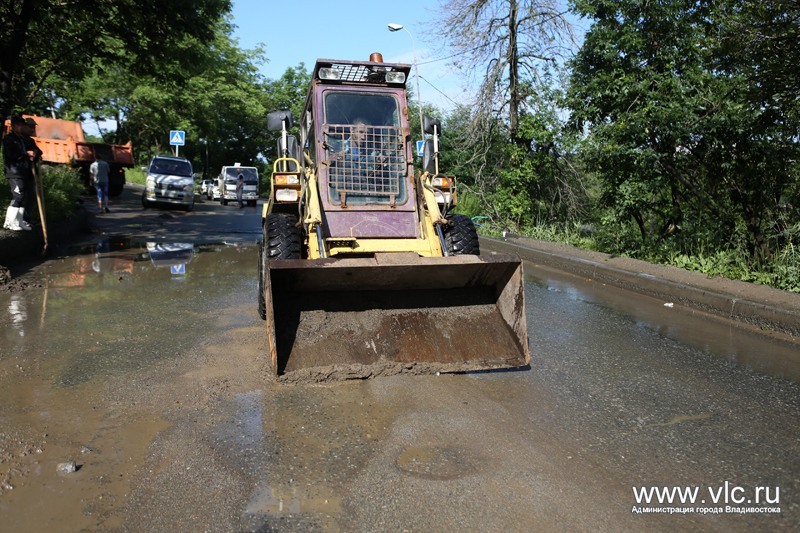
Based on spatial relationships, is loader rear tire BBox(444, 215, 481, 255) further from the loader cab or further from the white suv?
the white suv

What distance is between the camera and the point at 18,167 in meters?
10.6

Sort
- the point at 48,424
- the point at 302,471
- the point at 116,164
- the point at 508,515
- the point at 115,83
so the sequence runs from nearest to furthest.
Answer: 1. the point at 508,515
2. the point at 302,471
3. the point at 48,424
4. the point at 116,164
5. the point at 115,83

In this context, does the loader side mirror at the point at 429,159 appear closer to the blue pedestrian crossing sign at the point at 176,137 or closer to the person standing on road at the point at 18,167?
the person standing on road at the point at 18,167

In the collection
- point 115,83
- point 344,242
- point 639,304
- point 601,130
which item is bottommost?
point 639,304

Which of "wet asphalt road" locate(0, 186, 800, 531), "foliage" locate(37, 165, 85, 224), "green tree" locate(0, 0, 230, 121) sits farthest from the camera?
"foliage" locate(37, 165, 85, 224)

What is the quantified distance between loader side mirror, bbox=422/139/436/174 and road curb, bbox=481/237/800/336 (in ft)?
13.8

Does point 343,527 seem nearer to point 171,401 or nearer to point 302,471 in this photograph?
point 302,471

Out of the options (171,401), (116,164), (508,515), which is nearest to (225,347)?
(171,401)

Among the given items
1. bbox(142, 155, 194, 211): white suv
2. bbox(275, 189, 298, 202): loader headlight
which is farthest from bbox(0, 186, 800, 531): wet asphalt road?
bbox(142, 155, 194, 211): white suv

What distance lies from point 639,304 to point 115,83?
34.2 metres

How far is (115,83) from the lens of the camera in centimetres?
3597

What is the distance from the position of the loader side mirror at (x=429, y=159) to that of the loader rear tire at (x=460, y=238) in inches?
25.4

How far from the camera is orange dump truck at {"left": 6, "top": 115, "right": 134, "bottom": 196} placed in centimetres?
2659

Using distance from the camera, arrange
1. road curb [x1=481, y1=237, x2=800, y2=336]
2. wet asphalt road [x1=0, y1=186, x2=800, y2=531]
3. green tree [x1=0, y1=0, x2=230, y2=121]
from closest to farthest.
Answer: wet asphalt road [x1=0, y1=186, x2=800, y2=531] → road curb [x1=481, y1=237, x2=800, y2=336] → green tree [x1=0, y1=0, x2=230, y2=121]
